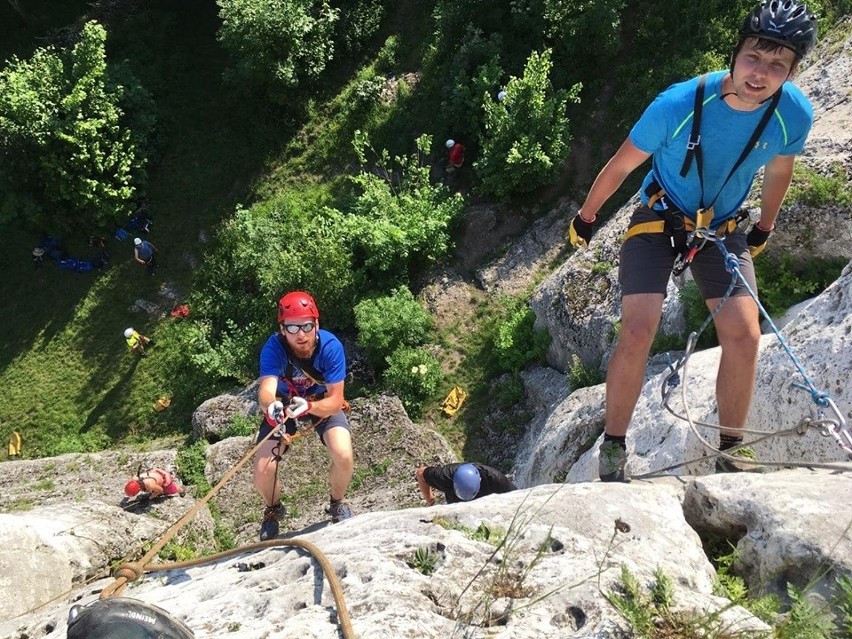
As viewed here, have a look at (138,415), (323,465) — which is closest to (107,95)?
(138,415)

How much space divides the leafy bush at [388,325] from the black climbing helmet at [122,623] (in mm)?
10206

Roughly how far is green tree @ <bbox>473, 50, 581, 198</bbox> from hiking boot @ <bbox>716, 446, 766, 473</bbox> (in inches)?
392

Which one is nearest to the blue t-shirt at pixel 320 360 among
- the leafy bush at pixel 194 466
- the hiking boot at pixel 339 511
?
the hiking boot at pixel 339 511

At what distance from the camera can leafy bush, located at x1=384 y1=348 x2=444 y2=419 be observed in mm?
13477

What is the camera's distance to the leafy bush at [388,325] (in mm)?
13688

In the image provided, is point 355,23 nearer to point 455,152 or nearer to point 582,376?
point 455,152

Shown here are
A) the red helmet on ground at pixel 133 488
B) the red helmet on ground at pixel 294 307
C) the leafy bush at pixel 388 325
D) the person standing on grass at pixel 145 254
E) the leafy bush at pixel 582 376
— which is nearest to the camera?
the red helmet on ground at pixel 294 307

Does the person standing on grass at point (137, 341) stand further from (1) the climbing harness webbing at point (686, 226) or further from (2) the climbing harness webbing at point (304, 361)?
(1) the climbing harness webbing at point (686, 226)

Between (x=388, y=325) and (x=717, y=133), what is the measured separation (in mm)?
9808

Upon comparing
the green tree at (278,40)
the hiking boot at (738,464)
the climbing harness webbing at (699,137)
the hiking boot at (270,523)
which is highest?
the green tree at (278,40)

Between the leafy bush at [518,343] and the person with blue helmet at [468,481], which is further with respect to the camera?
the leafy bush at [518,343]

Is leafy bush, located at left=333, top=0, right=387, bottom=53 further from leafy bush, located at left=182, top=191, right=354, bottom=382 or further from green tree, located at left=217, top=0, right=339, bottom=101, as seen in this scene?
leafy bush, located at left=182, top=191, right=354, bottom=382

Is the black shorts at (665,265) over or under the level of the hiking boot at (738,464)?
over

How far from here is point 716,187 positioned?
4.63 meters
